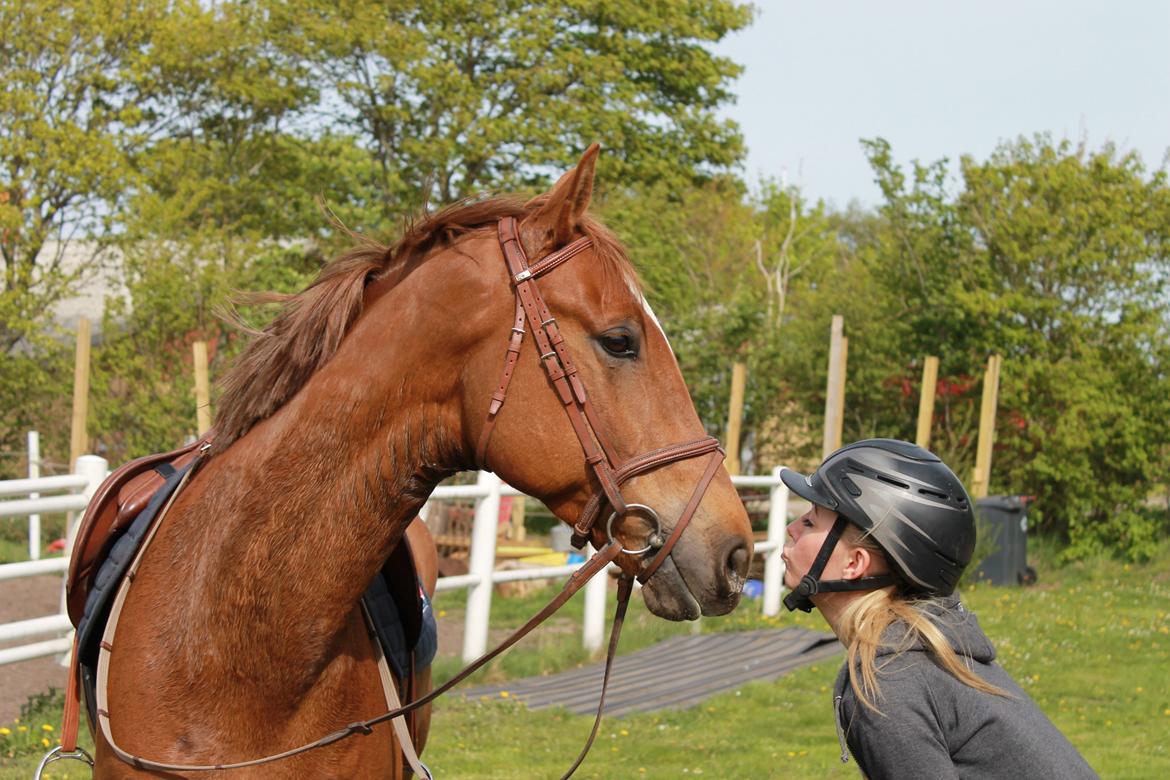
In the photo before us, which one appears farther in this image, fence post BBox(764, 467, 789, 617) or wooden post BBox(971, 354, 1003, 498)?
wooden post BBox(971, 354, 1003, 498)

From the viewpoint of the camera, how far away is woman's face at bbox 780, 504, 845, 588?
2592 mm

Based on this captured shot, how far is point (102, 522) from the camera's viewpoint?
10.3 feet

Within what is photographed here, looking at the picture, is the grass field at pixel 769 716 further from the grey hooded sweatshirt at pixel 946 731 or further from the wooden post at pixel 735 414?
the grey hooded sweatshirt at pixel 946 731

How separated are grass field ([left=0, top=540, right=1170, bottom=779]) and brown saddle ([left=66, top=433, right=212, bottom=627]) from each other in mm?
2557

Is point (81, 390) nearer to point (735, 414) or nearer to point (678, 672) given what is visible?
point (678, 672)

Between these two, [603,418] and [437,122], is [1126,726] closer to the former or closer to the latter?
[603,418]

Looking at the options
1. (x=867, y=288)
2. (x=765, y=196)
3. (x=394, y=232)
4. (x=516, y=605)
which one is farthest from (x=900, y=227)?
(x=765, y=196)

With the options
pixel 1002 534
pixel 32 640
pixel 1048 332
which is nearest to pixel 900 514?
pixel 32 640

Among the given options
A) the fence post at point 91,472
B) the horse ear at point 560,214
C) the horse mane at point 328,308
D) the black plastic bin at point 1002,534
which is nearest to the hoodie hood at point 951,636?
the horse mane at point 328,308

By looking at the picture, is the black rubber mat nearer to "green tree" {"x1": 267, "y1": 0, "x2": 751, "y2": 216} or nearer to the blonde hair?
the blonde hair

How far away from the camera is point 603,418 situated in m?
2.63

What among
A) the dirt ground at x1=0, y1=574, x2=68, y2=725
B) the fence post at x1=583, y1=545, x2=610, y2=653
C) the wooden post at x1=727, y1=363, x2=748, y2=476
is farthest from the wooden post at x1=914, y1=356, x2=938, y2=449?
the dirt ground at x1=0, y1=574, x2=68, y2=725

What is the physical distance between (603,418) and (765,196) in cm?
4043

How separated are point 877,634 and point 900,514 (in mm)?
270
